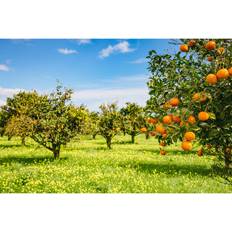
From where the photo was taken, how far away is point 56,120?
10914mm

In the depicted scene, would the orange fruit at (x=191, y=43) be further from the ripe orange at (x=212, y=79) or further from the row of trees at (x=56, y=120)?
the row of trees at (x=56, y=120)

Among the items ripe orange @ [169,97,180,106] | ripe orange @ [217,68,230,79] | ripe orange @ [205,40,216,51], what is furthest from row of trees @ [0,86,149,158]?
ripe orange @ [217,68,230,79]

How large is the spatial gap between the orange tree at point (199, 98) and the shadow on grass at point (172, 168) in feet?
15.4

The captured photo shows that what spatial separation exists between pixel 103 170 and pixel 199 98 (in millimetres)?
5689

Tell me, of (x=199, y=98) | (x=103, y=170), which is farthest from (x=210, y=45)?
(x=103, y=170)

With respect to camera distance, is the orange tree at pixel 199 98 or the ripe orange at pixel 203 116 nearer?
the ripe orange at pixel 203 116

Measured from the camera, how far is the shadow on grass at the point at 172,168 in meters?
9.32

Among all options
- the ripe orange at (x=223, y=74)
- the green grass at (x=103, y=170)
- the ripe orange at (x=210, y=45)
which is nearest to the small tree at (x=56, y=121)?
the green grass at (x=103, y=170)

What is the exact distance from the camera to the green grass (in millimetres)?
7574

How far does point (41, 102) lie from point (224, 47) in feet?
21.2

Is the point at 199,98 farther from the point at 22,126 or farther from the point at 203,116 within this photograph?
the point at 22,126
